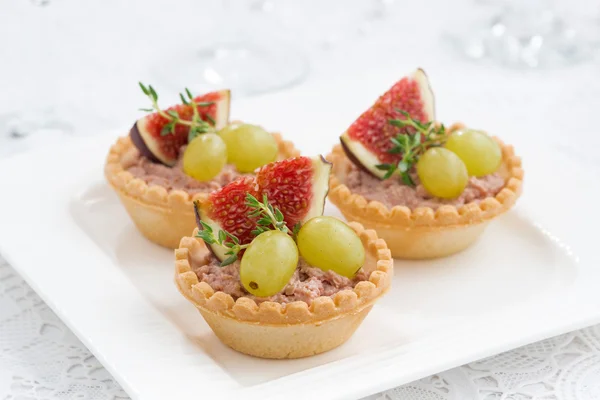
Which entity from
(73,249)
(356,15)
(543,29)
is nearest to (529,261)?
(73,249)

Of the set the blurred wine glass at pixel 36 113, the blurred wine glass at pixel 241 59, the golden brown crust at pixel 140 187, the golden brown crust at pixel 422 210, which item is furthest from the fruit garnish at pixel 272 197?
the blurred wine glass at pixel 241 59

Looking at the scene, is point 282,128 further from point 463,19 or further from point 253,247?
point 463,19

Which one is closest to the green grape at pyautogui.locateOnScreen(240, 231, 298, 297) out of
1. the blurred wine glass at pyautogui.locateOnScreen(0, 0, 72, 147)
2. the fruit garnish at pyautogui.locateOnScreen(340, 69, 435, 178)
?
the fruit garnish at pyautogui.locateOnScreen(340, 69, 435, 178)

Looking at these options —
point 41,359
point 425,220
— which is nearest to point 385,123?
point 425,220

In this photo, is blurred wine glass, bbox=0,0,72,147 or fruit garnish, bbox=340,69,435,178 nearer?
fruit garnish, bbox=340,69,435,178

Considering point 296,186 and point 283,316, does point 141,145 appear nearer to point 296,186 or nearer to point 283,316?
point 296,186

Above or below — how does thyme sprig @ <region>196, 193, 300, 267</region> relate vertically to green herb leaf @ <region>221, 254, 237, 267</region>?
above

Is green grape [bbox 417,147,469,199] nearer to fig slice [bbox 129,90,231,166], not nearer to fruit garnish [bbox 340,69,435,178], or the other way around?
fruit garnish [bbox 340,69,435,178]
